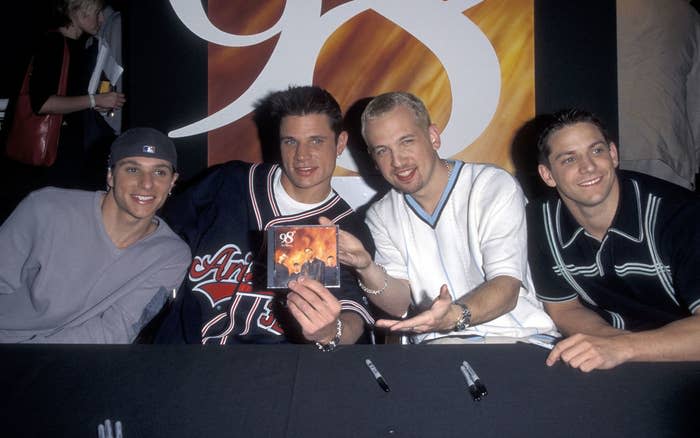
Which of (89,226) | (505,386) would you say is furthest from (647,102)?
(89,226)

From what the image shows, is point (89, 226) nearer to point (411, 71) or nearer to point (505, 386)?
point (505, 386)

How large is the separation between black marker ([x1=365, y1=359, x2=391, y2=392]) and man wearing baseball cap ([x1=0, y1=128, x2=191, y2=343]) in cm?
105

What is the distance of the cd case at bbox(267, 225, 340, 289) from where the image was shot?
148cm

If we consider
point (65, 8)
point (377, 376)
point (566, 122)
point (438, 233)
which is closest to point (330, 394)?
point (377, 376)

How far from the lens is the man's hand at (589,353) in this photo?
50.7 inches

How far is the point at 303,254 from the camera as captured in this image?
149cm

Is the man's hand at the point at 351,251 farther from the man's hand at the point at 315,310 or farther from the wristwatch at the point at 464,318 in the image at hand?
the wristwatch at the point at 464,318

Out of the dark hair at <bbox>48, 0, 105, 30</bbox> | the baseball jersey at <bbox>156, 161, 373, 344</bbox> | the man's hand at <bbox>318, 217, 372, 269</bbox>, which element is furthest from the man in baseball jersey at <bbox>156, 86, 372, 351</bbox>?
the dark hair at <bbox>48, 0, 105, 30</bbox>

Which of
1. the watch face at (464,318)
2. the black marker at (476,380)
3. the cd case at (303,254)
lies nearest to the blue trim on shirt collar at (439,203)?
the watch face at (464,318)

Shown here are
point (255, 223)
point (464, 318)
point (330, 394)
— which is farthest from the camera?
point (255, 223)

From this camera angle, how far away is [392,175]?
2.07m

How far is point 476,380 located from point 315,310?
515 mm

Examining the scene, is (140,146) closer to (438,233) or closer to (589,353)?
(438,233)

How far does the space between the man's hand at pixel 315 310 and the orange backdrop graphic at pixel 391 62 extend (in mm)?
1678
